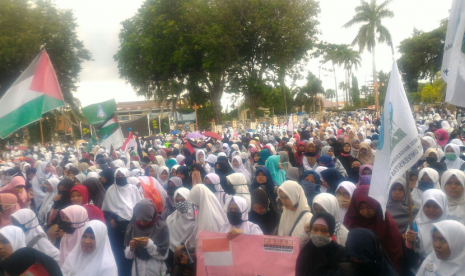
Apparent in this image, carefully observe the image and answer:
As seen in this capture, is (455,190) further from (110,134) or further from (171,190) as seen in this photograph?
(110,134)

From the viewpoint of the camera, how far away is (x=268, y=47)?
A: 27.8 metres

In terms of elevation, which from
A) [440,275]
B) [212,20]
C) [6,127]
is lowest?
[440,275]

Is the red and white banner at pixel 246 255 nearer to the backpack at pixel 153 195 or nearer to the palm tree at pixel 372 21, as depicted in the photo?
the backpack at pixel 153 195

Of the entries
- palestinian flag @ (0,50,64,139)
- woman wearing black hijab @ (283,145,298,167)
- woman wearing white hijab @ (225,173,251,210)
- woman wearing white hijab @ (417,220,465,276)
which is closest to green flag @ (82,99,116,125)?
palestinian flag @ (0,50,64,139)

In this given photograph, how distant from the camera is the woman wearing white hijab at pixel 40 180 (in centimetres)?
745

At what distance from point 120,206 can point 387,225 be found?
312 centimetres

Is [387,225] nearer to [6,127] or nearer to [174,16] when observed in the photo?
[6,127]

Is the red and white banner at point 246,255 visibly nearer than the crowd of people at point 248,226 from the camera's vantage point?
No

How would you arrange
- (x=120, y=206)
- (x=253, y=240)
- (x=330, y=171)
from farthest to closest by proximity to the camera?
(x=330, y=171), (x=120, y=206), (x=253, y=240)

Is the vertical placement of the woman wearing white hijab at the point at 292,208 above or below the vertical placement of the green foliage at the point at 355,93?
below

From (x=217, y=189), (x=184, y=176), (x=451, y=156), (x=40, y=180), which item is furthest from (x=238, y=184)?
(x=40, y=180)

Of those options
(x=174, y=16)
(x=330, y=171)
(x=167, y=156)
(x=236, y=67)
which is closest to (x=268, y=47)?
(x=236, y=67)

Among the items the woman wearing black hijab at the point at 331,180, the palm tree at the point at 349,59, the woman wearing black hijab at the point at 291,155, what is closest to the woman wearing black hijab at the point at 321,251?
the woman wearing black hijab at the point at 331,180

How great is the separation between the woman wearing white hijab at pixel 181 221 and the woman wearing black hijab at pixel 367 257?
6.34ft
